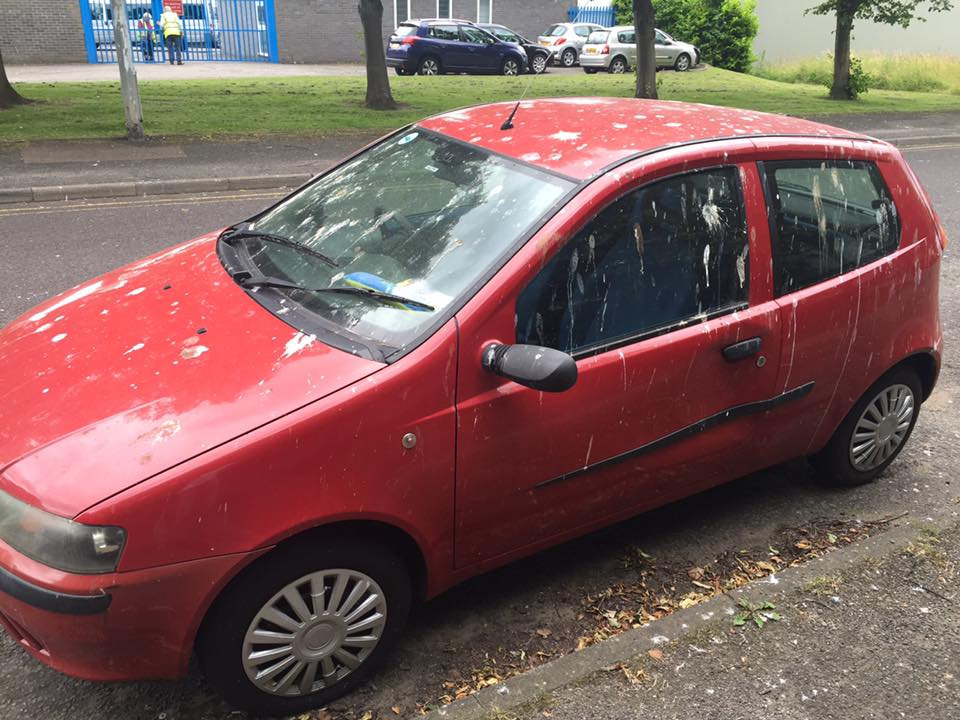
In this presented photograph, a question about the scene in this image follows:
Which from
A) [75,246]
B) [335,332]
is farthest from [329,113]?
[335,332]

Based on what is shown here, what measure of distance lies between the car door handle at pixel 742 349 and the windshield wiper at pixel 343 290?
3.79 feet

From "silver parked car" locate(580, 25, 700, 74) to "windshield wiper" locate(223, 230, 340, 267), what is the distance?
89.4 feet

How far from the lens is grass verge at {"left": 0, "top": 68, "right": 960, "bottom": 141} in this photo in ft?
44.3

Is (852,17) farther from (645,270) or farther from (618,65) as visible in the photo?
(645,270)

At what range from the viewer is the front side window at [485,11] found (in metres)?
35.6

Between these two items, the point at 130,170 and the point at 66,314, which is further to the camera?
the point at 130,170

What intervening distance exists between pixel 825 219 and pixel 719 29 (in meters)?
32.3

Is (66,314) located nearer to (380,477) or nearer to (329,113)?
(380,477)

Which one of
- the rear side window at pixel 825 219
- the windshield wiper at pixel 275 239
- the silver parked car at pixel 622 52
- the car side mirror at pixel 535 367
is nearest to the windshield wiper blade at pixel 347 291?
the windshield wiper at pixel 275 239

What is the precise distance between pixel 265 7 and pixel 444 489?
32.7 metres

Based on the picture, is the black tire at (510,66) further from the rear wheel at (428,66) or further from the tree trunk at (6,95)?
the tree trunk at (6,95)

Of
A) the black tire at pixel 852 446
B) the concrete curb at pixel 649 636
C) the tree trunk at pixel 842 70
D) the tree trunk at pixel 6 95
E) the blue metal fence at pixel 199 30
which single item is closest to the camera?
the concrete curb at pixel 649 636

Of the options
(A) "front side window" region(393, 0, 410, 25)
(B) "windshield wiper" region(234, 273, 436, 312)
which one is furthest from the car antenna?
(A) "front side window" region(393, 0, 410, 25)

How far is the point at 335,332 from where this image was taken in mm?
2650
